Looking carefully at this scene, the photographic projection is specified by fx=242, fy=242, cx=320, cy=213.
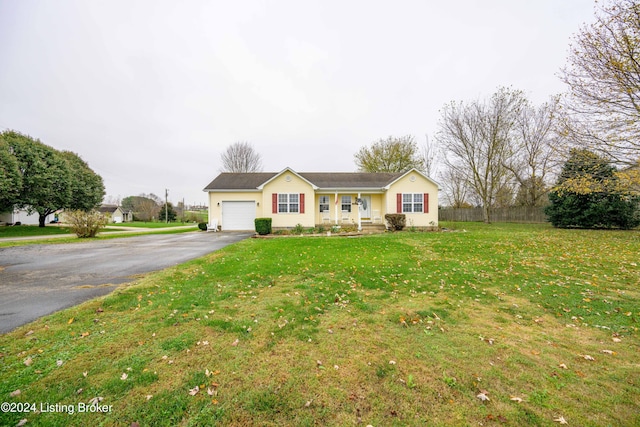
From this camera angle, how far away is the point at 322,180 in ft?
67.9

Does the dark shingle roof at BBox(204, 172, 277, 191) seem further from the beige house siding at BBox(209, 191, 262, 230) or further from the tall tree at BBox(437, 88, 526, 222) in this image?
the tall tree at BBox(437, 88, 526, 222)

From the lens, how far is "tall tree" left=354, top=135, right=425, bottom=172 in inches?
1208

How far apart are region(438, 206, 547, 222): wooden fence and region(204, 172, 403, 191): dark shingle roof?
543 inches

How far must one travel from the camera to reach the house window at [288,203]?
18297 mm

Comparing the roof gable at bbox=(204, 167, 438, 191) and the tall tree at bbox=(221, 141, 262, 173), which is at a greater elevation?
the tall tree at bbox=(221, 141, 262, 173)

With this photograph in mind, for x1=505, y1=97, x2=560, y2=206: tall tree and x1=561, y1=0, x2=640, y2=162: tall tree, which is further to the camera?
x1=505, y1=97, x2=560, y2=206: tall tree

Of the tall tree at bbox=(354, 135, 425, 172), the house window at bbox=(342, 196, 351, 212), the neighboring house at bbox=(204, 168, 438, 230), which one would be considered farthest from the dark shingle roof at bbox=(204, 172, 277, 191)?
the tall tree at bbox=(354, 135, 425, 172)

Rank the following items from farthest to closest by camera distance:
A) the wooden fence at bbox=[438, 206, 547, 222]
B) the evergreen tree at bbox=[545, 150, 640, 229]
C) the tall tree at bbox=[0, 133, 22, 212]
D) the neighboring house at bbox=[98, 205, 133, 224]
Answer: the neighboring house at bbox=[98, 205, 133, 224]
the wooden fence at bbox=[438, 206, 547, 222]
the tall tree at bbox=[0, 133, 22, 212]
the evergreen tree at bbox=[545, 150, 640, 229]

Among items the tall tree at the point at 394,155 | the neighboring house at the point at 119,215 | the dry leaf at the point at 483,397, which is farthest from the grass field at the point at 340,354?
the neighboring house at the point at 119,215

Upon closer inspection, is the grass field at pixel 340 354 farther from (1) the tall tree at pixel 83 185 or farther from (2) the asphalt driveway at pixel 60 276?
(1) the tall tree at pixel 83 185

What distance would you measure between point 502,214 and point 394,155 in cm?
1343

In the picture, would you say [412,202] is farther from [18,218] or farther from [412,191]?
[18,218]

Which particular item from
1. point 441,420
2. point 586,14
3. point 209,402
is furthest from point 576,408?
point 586,14

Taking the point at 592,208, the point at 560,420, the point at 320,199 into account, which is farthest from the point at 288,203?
the point at 592,208
